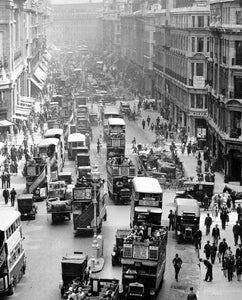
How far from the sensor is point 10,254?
35.7m

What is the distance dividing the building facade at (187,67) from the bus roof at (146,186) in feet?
107

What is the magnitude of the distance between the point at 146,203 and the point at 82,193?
4.24 m

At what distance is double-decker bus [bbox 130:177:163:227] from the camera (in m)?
43.8

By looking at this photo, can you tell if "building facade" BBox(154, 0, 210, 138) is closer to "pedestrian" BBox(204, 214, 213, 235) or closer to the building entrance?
the building entrance

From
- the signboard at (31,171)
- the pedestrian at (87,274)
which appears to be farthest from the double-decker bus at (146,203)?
the signboard at (31,171)

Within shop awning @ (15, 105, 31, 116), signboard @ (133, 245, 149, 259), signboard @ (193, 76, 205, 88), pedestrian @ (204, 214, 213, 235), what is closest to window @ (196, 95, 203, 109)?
signboard @ (193, 76, 205, 88)

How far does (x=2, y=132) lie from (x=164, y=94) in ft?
107

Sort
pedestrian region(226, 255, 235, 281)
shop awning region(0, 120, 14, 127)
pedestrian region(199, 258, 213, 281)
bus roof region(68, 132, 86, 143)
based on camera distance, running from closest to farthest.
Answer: pedestrian region(199, 258, 213, 281)
pedestrian region(226, 255, 235, 281)
bus roof region(68, 132, 86, 143)
shop awning region(0, 120, 14, 127)

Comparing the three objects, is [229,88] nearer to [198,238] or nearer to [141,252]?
[198,238]

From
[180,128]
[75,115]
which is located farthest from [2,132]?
[180,128]

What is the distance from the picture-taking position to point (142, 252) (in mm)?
34438

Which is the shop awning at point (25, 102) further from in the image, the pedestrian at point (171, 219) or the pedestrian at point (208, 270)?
the pedestrian at point (208, 270)

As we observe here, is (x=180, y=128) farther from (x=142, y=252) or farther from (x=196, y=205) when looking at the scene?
(x=142, y=252)

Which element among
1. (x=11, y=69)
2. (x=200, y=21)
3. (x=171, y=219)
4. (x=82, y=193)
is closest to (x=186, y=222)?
(x=171, y=219)
